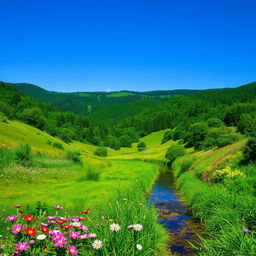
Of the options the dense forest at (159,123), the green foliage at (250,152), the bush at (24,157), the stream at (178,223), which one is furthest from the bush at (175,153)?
the bush at (24,157)

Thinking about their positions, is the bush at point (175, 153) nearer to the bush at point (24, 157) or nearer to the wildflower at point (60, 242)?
the bush at point (24, 157)

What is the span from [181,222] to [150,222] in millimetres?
7537

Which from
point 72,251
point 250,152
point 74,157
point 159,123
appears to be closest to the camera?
point 72,251

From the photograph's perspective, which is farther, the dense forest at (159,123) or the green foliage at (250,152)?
the dense forest at (159,123)

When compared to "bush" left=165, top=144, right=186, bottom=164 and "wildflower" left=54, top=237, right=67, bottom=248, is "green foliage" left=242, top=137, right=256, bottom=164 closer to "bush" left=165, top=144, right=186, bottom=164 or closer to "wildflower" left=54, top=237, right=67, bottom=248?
"wildflower" left=54, top=237, right=67, bottom=248

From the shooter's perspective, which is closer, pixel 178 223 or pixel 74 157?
pixel 178 223

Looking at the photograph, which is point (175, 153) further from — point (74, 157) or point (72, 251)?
point (72, 251)

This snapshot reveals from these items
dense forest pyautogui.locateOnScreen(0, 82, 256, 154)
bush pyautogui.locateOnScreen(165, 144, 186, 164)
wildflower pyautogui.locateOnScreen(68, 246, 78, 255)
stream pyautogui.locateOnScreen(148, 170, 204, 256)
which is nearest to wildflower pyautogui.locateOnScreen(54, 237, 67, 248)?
wildflower pyautogui.locateOnScreen(68, 246, 78, 255)

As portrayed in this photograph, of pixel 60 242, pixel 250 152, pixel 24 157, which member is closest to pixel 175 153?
pixel 250 152

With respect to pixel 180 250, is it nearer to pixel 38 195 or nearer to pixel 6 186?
pixel 38 195

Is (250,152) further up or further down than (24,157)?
further up

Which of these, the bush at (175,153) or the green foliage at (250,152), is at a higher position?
the green foliage at (250,152)

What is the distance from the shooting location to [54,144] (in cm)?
5400

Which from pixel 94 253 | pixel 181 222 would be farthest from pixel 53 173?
pixel 94 253
